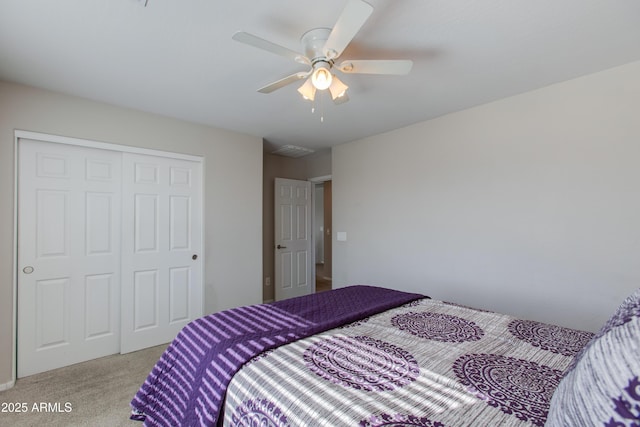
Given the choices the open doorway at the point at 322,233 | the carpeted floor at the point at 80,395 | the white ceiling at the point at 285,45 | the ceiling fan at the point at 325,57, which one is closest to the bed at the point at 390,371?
the carpeted floor at the point at 80,395

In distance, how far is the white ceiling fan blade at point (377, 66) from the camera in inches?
65.6

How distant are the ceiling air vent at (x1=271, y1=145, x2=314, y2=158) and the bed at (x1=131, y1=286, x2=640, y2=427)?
9.24 ft

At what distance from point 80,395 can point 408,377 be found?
243cm

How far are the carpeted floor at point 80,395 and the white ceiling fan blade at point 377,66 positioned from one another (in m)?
2.56

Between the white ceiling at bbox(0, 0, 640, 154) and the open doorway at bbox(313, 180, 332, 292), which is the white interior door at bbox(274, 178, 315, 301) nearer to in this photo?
the open doorway at bbox(313, 180, 332, 292)

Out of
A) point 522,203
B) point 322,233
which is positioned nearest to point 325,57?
point 522,203

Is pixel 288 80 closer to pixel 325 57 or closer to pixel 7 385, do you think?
pixel 325 57

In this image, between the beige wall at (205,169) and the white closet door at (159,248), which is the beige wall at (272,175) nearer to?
the beige wall at (205,169)

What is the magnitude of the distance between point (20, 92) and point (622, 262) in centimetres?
472

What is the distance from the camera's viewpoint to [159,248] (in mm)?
3078

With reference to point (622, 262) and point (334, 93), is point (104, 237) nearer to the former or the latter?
point (334, 93)

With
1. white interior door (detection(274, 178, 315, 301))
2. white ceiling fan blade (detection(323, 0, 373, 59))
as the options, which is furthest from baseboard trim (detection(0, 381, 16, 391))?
white ceiling fan blade (detection(323, 0, 373, 59))

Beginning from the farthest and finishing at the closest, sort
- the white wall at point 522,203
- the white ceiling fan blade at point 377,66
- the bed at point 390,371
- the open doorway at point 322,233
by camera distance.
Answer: the open doorway at point 322,233
the white wall at point 522,203
the white ceiling fan blade at point 377,66
the bed at point 390,371

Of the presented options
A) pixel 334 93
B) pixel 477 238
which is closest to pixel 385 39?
pixel 334 93
